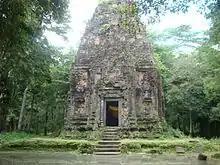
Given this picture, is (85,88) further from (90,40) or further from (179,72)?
(179,72)

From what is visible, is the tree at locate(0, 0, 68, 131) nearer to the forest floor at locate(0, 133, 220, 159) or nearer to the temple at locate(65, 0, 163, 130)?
the forest floor at locate(0, 133, 220, 159)

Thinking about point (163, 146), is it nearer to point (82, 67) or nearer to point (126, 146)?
point (126, 146)

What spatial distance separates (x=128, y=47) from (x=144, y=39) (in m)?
1.45

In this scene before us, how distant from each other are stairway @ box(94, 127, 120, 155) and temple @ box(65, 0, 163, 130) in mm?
834

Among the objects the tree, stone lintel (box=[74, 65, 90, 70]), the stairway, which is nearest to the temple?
stone lintel (box=[74, 65, 90, 70])

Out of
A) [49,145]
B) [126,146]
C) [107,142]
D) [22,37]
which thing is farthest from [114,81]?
[22,37]

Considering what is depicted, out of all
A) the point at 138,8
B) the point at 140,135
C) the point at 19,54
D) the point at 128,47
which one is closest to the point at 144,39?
the point at 128,47

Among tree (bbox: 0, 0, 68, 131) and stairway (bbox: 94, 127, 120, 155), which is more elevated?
tree (bbox: 0, 0, 68, 131)

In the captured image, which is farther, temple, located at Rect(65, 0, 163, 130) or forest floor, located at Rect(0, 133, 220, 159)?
temple, located at Rect(65, 0, 163, 130)

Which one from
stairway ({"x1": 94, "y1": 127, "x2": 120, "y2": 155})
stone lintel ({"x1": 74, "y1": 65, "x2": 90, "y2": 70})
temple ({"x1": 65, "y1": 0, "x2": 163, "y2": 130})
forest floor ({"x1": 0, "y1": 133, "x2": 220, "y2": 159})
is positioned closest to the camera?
forest floor ({"x1": 0, "y1": 133, "x2": 220, "y2": 159})

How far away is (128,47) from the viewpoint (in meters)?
25.0

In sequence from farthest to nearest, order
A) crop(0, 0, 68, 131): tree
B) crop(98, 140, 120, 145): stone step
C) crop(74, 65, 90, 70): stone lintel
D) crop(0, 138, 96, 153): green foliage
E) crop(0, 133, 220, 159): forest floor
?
1. crop(74, 65, 90, 70): stone lintel
2. crop(98, 140, 120, 145): stone step
3. crop(0, 138, 96, 153): green foliage
4. crop(0, 133, 220, 159): forest floor
5. crop(0, 0, 68, 131): tree

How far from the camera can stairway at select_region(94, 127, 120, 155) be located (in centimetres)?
1814

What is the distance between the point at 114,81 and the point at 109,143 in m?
5.34
